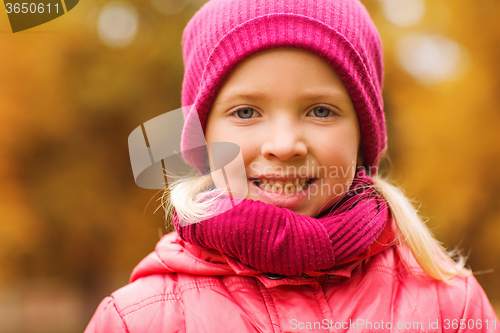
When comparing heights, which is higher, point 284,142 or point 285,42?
point 285,42

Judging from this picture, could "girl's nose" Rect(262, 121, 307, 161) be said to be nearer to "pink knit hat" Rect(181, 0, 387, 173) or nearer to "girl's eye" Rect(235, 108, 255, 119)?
"girl's eye" Rect(235, 108, 255, 119)

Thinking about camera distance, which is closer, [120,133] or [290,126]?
[290,126]

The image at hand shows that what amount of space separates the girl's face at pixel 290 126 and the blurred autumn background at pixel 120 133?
2.46 m

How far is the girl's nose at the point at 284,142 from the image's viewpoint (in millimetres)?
1328

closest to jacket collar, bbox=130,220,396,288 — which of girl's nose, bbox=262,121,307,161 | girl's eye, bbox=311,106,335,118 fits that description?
girl's nose, bbox=262,121,307,161

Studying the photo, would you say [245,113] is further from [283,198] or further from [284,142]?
[283,198]

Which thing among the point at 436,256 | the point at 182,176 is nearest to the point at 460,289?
the point at 436,256

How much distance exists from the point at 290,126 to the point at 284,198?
242 millimetres

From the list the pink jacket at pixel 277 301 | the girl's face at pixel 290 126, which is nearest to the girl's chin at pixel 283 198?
the girl's face at pixel 290 126

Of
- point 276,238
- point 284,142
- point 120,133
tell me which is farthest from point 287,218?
point 120,133

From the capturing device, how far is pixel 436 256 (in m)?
1.57

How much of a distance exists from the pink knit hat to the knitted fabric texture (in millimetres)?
399

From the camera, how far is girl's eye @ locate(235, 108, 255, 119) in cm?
144

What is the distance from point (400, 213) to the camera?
5.23ft
